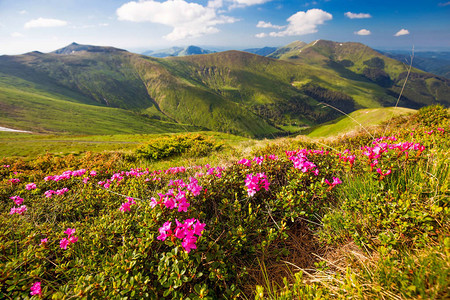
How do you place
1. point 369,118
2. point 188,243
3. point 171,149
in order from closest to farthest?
1. point 188,243
2. point 171,149
3. point 369,118

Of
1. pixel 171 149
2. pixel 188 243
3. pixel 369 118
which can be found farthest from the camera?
pixel 369 118

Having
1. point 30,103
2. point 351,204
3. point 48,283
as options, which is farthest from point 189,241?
point 30,103

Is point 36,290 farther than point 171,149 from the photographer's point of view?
No

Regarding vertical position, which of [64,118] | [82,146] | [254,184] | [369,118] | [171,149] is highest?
[254,184]

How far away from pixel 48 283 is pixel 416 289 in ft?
11.5

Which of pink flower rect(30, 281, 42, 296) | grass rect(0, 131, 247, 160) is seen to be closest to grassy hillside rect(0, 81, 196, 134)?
grass rect(0, 131, 247, 160)

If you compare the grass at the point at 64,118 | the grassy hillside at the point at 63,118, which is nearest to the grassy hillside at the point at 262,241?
the grass at the point at 64,118

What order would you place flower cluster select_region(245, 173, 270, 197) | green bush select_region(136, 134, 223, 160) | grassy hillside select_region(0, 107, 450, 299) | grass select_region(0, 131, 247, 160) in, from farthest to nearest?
grass select_region(0, 131, 247, 160)
green bush select_region(136, 134, 223, 160)
flower cluster select_region(245, 173, 270, 197)
grassy hillside select_region(0, 107, 450, 299)

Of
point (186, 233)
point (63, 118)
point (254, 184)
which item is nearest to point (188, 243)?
point (186, 233)

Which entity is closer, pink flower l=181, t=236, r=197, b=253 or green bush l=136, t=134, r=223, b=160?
pink flower l=181, t=236, r=197, b=253

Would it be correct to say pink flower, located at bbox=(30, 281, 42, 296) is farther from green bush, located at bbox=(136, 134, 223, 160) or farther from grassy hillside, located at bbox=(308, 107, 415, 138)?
grassy hillside, located at bbox=(308, 107, 415, 138)

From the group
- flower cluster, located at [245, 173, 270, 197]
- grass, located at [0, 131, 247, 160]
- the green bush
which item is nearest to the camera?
flower cluster, located at [245, 173, 270, 197]

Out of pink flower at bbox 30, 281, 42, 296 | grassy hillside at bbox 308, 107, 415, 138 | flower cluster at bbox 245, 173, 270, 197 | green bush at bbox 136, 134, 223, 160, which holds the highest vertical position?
flower cluster at bbox 245, 173, 270, 197

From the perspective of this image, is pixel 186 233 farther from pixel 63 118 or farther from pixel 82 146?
pixel 63 118
